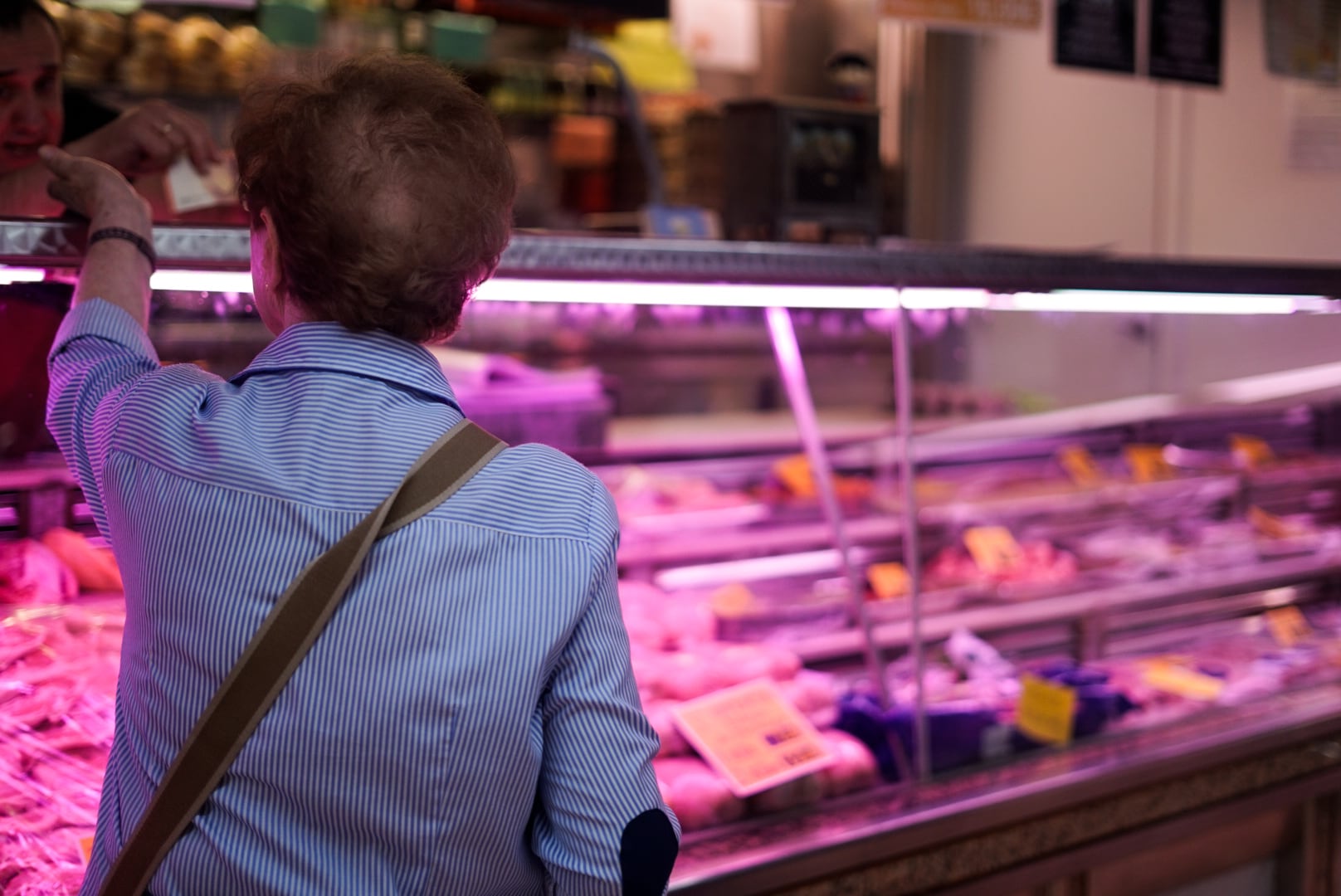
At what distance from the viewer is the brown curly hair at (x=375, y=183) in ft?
3.52

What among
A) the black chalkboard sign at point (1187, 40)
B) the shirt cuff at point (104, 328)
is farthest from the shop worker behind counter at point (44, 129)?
the black chalkboard sign at point (1187, 40)

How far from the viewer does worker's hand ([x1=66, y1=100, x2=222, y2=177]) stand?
1783 millimetres

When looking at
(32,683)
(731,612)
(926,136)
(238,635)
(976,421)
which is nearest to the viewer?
(238,635)

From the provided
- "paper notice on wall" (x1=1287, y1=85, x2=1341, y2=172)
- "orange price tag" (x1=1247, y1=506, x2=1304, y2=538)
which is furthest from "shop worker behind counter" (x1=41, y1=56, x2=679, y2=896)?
"paper notice on wall" (x1=1287, y1=85, x2=1341, y2=172)

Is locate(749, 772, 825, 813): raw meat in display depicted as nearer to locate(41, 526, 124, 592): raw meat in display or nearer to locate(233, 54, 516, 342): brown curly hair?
locate(41, 526, 124, 592): raw meat in display

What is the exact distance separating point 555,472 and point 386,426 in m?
0.17

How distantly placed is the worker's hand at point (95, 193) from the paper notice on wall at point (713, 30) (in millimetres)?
4120

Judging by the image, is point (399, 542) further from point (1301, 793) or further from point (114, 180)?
point (1301, 793)

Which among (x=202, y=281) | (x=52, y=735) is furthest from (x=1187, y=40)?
(x=52, y=735)

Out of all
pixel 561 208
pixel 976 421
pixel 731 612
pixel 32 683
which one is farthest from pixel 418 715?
pixel 561 208

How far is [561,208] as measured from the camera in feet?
21.8

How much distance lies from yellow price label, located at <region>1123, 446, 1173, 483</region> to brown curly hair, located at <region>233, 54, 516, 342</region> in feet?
9.21

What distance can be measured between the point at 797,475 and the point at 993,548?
57 cm

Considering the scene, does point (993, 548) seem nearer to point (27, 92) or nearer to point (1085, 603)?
point (1085, 603)
